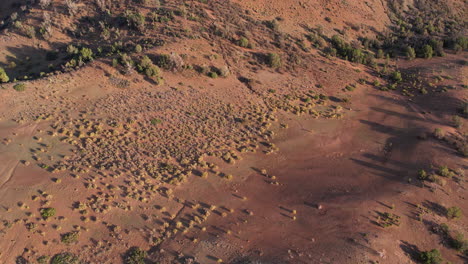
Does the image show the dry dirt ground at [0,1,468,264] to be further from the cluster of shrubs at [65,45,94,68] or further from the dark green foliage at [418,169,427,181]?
the cluster of shrubs at [65,45,94,68]

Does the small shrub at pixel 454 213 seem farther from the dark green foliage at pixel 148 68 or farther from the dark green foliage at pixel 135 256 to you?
the dark green foliage at pixel 148 68

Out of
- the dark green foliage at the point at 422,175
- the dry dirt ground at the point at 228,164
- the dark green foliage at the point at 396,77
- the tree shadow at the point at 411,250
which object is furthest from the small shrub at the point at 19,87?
the dark green foliage at the point at 396,77

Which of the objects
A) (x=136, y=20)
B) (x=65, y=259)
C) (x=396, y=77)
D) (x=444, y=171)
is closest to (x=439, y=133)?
(x=444, y=171)

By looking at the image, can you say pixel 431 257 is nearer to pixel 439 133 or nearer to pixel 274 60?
pixel 439 133

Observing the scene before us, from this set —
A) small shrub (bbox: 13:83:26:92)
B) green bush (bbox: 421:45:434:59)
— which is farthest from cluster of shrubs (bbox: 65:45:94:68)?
green bush (bbox: 421:45:434:59)

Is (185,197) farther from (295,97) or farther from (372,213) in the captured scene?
(295,97)
